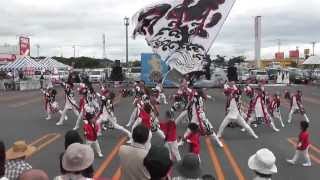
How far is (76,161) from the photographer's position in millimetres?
4945

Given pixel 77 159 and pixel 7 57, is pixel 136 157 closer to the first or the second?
pixel 77 159

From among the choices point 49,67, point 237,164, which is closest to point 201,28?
point 237,164

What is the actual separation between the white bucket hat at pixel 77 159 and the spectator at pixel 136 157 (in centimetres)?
90

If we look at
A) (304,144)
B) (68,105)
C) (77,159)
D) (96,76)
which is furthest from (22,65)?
(77,159)

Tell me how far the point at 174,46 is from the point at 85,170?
2000 cm

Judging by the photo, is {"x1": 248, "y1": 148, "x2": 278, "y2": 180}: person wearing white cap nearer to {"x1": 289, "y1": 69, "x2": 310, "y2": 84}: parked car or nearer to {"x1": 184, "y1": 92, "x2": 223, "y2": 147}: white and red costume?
{"x1": 184, "y1": 92, "x2": 223, "y2": 147}: white and red costume

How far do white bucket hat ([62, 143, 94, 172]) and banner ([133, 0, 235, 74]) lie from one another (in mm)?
19716

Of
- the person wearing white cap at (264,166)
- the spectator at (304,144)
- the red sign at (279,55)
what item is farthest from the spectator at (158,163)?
the red sign at (279,55)

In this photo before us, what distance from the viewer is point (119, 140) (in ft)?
52.9

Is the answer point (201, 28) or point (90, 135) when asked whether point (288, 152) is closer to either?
point (90, 135)

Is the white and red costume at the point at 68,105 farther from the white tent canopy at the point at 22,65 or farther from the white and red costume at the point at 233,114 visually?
the white tent canopy at the point at 22,65

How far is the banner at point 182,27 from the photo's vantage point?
24.6 meters

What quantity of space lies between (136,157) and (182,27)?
1920cm

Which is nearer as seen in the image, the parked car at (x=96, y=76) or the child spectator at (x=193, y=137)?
the child spectator at (x=193, y=137)
